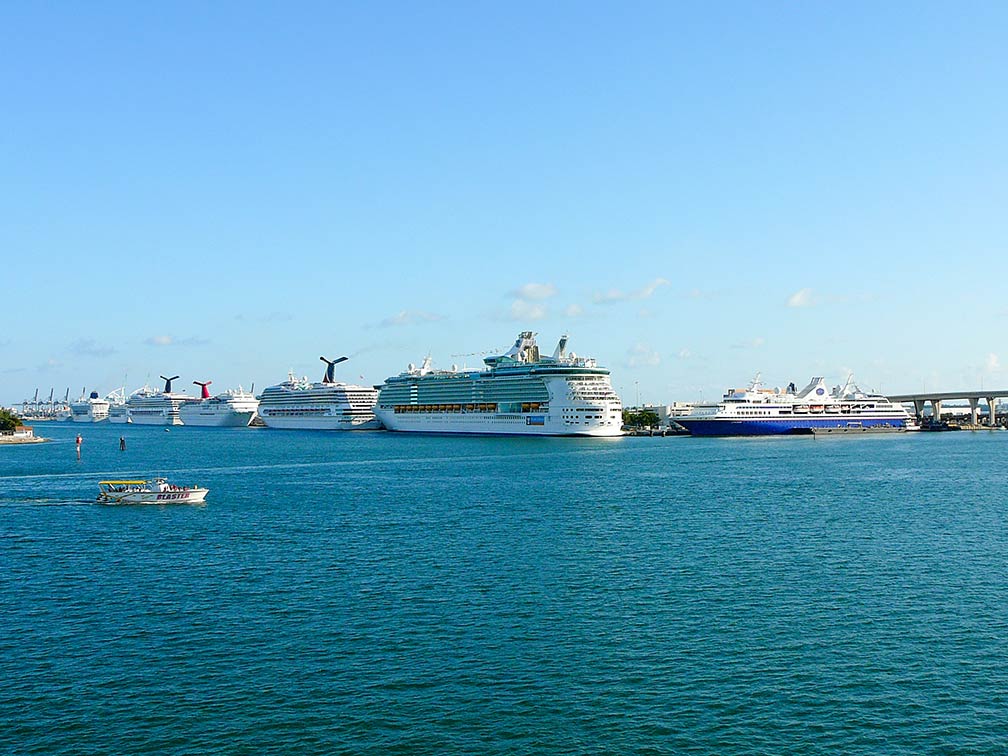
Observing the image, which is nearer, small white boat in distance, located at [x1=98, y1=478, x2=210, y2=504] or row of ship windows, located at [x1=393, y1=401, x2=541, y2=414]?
small white boat in distance, located at [x1=98, y1=478, x2=210, y2=504]

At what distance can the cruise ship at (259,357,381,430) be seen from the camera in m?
165

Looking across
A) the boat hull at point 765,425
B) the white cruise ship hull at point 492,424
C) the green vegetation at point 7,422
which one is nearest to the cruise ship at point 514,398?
the white cruise ship hull at point 492,424

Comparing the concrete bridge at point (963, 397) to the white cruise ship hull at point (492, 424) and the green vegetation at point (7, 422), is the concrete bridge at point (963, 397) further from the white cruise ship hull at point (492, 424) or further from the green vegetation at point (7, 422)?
the green vegetation at point (7, 422)

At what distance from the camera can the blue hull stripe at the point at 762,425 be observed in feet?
427

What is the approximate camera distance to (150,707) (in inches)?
685

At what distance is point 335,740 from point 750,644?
10.0 m

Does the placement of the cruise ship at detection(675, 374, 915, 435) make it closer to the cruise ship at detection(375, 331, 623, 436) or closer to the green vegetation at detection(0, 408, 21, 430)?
the cruise ship at detection(375, 331, 623, 436)

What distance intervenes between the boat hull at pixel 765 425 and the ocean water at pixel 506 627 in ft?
273

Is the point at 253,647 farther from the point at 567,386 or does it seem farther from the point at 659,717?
the point at 567,386

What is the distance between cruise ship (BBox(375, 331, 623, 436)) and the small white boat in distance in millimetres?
72271

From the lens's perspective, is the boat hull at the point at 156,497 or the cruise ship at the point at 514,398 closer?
the boat hull at the point at 156,497

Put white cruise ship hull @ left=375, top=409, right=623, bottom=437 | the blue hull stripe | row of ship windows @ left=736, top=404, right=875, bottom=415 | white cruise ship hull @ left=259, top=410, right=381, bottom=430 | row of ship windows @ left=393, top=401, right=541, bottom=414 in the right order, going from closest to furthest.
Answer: white cruise ship hull @ left=375, top=409, right=623, bottom=437
row of ship windows @ left=393, top=401, right=541, bottom=414
the blue hull stripe
row of ship windows @ left=736, top=404, right=875, bottom=415
white cruise ship hull @ left=259, top=410, right=381, bottom=430

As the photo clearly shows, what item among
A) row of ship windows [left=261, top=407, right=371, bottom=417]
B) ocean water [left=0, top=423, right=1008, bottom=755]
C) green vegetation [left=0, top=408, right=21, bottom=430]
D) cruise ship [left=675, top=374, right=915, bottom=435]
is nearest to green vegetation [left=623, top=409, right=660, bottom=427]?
cruise ship [left=675, top=374, right=915, bottom=435]

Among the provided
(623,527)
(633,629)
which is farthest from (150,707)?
(623,527)
